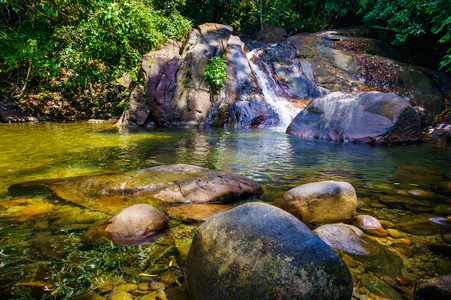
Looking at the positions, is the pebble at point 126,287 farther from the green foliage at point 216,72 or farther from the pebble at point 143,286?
the green foliage at point 216,72

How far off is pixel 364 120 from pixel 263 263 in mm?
8026

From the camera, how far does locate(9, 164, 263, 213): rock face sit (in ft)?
9.89

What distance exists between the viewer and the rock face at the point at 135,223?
2178 mm

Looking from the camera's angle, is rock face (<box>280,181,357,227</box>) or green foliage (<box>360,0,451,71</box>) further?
green foliage (<box>360,0,451,71</box>)

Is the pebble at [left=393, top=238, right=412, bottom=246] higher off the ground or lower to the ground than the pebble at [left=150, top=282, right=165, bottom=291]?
higher

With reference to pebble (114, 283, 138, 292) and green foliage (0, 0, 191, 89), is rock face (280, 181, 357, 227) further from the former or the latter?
green foliage (0, 0, 191, 89)

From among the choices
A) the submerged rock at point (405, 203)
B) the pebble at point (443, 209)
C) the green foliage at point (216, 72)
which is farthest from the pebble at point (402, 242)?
the green foliage at point (216, 72)

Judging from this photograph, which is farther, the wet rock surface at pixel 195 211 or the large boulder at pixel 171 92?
the large boulder at pixel 171 92

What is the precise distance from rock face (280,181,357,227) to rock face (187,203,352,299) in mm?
1093

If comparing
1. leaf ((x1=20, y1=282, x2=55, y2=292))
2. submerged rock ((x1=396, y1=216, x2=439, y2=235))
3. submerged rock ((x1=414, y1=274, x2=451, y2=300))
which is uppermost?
submerged rock ((x1=414, y1=274, x2=451, y2=300))

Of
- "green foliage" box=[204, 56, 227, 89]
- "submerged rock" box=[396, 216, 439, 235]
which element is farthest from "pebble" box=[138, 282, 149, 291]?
"green foliage" box=[204, 56, 227, 89]

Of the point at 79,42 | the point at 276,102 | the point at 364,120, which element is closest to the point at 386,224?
the point at 364,120

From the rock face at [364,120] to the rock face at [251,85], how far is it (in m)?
0.08

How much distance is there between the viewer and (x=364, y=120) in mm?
7887
